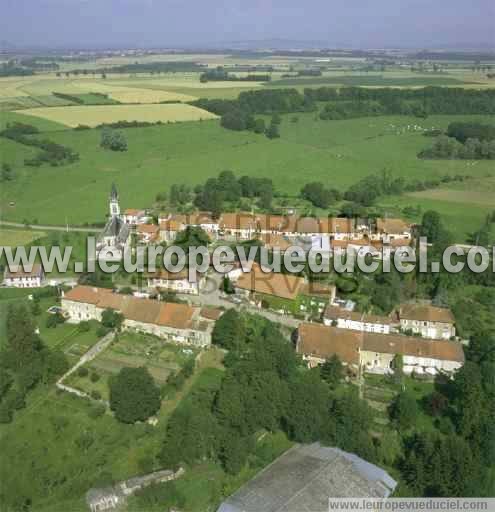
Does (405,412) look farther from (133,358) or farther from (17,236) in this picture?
(17,236)

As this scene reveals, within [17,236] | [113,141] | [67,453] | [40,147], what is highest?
[113,141]

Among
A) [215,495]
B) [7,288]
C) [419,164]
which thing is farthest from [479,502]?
[419,164]

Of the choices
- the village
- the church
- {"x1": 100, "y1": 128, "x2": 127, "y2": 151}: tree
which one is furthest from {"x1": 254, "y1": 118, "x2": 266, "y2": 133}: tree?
the village

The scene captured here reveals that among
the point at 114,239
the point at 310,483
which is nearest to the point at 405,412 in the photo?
the point at 310,483

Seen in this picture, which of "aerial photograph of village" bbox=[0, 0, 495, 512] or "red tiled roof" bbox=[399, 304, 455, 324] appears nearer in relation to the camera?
"aerial photograph of village" bbox=[0, 0, 495, 512]

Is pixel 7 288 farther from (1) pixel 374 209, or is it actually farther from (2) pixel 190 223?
(1) pixel 374 209

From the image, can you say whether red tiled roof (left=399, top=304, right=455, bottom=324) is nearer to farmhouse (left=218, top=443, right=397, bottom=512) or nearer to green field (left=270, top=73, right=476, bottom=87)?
farmhouse (left=218, top=443, right=397, bottom=512)

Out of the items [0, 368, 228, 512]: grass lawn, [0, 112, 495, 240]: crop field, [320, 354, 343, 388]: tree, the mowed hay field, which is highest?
the mowed hay field
